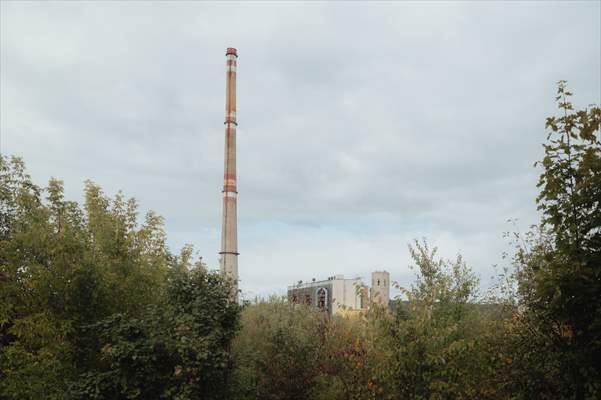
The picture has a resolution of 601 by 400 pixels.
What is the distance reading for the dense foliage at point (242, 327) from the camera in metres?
7.41

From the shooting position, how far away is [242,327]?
14.3 metres

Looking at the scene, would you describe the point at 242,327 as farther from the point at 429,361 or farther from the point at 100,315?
the point at 429,361

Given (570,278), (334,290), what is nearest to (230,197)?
(334,290)

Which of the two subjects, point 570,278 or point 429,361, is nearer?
point 570,278

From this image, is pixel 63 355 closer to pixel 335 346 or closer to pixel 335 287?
pixel 335 346

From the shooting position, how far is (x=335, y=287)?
58562 mm

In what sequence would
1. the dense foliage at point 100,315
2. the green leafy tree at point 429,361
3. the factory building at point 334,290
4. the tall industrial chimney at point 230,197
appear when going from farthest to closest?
the factory building at point 334,290 → the tall industrial chimney at point 230,197 → the dense foliage at point 100,315 → the green leafy tree at point 429,361

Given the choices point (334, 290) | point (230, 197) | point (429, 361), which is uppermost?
point (230, 197)

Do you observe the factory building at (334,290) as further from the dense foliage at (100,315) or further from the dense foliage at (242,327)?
the dense foliage at (100,315)

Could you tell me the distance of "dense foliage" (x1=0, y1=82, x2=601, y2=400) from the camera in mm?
7406

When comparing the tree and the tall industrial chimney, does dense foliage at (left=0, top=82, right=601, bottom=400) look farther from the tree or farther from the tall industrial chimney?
the tall industrial chimney

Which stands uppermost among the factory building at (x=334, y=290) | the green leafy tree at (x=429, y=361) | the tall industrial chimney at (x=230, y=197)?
the tall industrial chimney at (x=230, y=197)

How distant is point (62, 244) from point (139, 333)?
410 cm

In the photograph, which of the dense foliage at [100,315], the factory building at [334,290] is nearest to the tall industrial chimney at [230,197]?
the dense foliage at [100,315]
